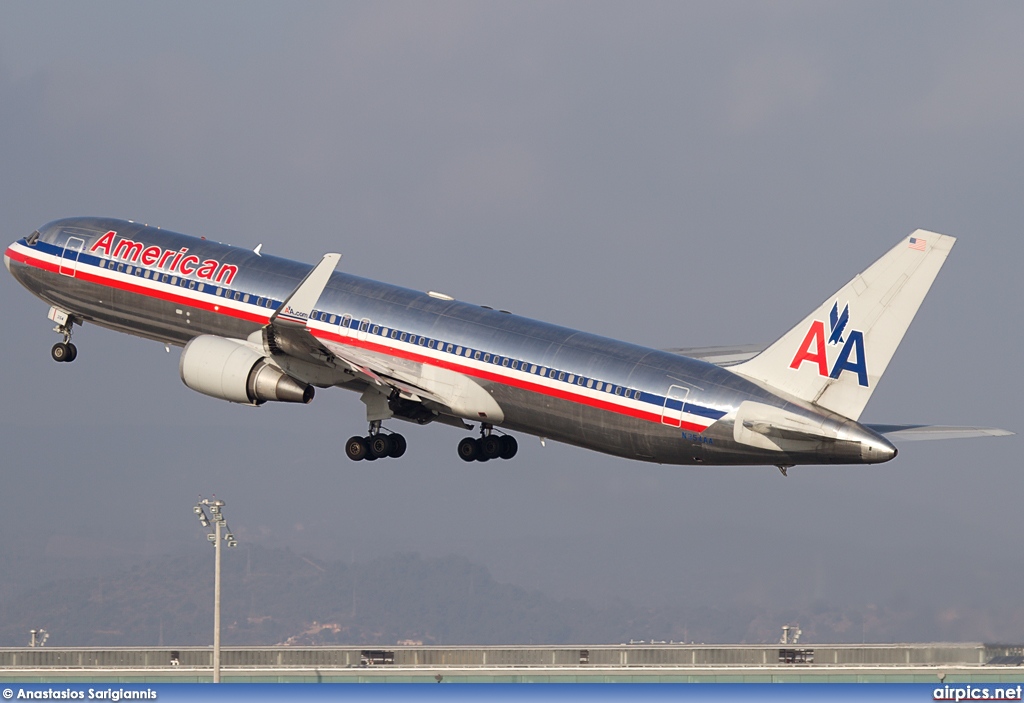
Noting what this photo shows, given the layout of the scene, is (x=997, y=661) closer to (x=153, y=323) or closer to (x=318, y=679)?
(x=318, y=679)

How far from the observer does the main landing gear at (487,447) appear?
64.8 meters

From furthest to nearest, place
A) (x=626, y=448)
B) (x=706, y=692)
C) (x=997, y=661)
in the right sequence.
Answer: (x=997, y=661), (x=626, y=448), (x=706, y=692)

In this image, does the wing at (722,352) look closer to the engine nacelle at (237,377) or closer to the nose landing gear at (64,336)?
the engine nacelle at (237,377)

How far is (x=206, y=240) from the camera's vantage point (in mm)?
66750

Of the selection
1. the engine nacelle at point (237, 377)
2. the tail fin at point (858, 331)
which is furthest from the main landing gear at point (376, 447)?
the tail fin at point (858, 331)

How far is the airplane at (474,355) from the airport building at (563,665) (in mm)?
21198

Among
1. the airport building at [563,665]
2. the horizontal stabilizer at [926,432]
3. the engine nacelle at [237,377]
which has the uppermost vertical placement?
the engine nacelle at [237,377]

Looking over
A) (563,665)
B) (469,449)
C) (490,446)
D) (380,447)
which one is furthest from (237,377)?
(563,665)

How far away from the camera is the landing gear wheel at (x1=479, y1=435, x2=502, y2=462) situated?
64.8m

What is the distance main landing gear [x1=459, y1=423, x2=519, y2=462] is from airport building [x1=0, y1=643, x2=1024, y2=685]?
66.4 feet

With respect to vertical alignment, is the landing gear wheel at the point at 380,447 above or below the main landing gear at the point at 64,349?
below

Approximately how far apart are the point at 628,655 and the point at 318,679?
610 inches

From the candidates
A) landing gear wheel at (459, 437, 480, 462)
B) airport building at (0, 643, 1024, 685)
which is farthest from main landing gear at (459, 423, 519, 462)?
airport building at (0, 643, 1024, 685)

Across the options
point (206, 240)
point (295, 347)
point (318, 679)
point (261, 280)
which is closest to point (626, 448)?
point (295, 347)
